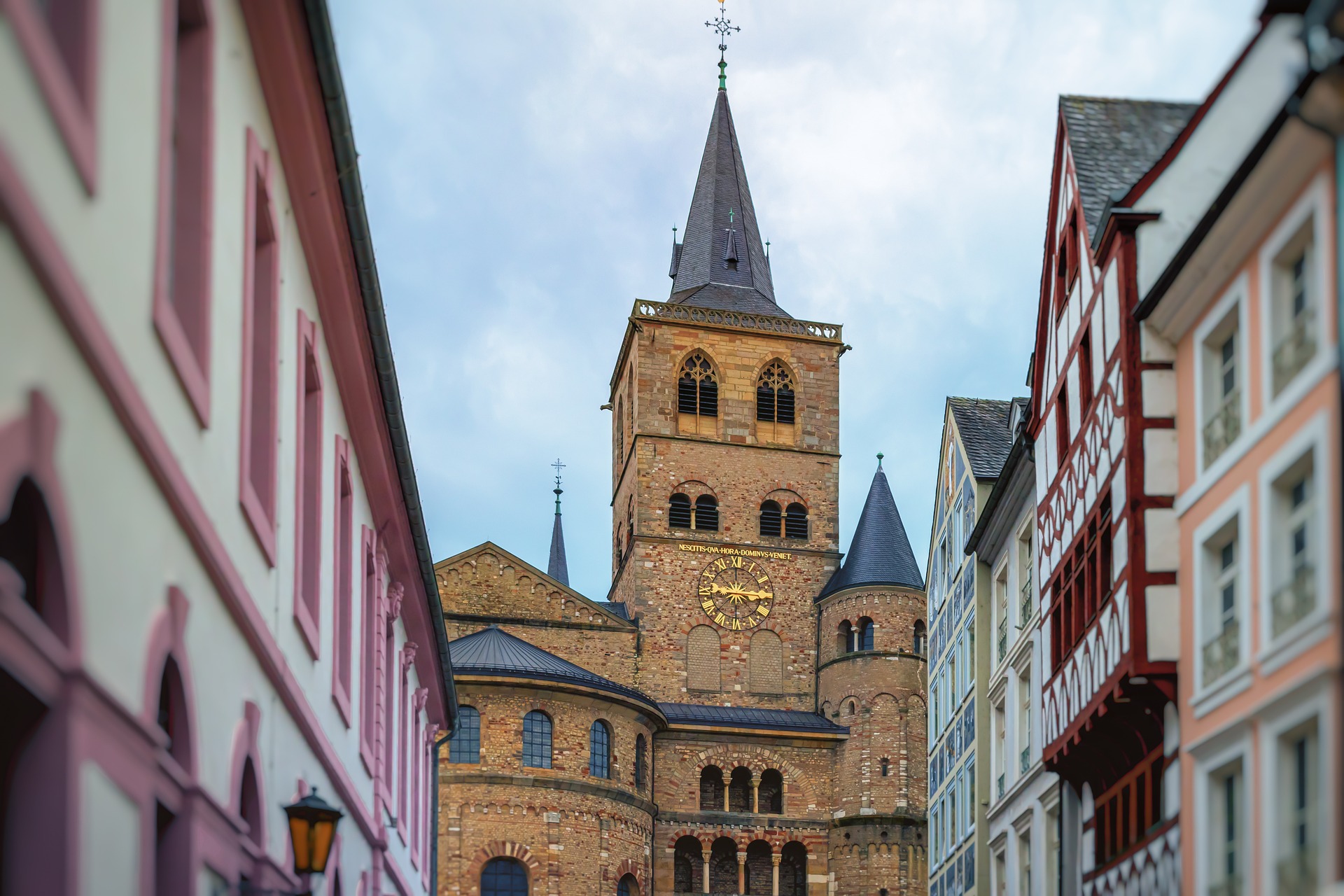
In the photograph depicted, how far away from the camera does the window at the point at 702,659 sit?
65812 millimetres

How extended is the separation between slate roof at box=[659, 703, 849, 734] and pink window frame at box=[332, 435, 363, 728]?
44435 millimetres

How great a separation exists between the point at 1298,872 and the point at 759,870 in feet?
168

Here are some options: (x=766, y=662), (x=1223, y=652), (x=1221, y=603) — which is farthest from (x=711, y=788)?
(x=1223, y=652)

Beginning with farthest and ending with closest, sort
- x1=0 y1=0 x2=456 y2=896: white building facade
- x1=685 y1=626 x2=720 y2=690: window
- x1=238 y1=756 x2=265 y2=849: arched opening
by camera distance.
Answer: x1=685 y1=626 x2=720 y2=690: window, x1=238 y1=756 x2=265 y2=849: arched opening, x1=0 y1=0 x2=456 y2=896: white building facade

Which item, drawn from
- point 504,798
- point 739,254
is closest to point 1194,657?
point 504,798

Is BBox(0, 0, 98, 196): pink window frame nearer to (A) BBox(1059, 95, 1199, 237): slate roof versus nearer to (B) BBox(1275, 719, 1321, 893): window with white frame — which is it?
(B) BBox(1275, 719, 1321, 893): window with white frame

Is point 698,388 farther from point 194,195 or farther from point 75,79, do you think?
point 75,79

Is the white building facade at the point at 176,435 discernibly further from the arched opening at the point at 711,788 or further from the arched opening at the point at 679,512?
the arched opening at the point at 679,512

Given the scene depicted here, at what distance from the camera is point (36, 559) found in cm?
782

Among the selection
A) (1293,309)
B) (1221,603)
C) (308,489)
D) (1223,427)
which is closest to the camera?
(1293,309)

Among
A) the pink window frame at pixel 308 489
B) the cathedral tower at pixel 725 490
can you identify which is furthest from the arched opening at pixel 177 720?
the cathedral tower at pixel 725 490

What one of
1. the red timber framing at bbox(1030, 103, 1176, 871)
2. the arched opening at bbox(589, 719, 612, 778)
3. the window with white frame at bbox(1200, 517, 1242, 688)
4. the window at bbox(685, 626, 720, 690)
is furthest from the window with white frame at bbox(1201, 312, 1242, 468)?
the window at bbox(685, 626, 720, 690)

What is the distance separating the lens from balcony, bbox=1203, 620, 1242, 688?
48.5 feet

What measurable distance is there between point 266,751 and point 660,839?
49188mm
